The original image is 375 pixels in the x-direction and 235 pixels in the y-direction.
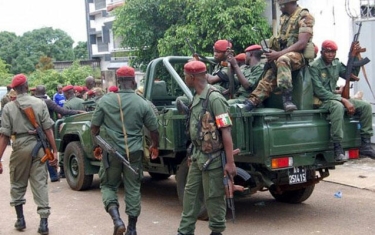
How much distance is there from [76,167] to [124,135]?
3234 mm

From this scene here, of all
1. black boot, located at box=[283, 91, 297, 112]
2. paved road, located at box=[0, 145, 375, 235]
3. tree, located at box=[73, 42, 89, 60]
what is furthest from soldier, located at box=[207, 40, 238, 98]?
tree, located at box=[73, 42, 89, 60]

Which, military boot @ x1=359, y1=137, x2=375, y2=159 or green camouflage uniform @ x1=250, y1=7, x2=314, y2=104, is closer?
A: green camouflage uniform @ x1=250, y1=7, x2=314, y2=104

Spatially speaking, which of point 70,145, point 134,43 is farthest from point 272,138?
point 134,43

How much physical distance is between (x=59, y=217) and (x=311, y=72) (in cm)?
364

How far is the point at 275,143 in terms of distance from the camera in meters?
5.98

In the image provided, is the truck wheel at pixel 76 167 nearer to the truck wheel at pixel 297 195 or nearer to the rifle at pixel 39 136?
the rifle at pixel 39 136

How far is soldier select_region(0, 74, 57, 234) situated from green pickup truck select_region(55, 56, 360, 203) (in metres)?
1.45

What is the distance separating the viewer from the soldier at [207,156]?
514 centimetres

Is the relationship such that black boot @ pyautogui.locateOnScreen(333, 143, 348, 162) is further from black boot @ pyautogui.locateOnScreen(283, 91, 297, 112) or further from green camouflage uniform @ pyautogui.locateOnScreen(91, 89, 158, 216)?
green camouflage uniform @ pyautogui.locateOnScreen(91, 89, 158, 216)

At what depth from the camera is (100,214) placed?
→ 7363 millimetres

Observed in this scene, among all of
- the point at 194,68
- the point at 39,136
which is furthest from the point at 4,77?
the point at 194,68

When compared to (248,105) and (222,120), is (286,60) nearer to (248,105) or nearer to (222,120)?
(248,105)

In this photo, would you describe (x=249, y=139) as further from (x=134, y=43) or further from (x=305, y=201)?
(x=134, y=43)

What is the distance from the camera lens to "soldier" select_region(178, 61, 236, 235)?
514 centimetres
